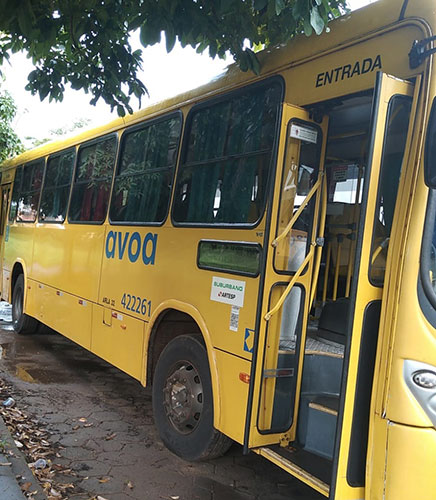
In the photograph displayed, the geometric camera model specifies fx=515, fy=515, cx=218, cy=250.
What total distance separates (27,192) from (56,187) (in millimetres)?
1504

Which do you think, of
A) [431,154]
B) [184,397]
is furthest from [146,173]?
[431,154]

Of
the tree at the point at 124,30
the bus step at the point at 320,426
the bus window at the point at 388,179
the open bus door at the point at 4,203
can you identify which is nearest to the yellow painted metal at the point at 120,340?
the bus step at the point at 320,426

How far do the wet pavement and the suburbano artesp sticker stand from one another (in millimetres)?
1491

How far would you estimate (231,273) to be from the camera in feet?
11.1

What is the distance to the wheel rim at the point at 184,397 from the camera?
378 centimetres

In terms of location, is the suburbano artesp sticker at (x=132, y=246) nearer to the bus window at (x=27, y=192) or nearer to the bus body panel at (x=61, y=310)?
the bus body panel at (x=61, y=310)

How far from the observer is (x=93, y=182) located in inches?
227

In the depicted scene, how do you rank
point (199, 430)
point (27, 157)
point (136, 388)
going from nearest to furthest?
point (199, 430), point (136, 388), point (27, 157)

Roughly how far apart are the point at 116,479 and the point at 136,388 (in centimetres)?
219

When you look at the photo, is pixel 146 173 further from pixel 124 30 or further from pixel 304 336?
pixel 304 336

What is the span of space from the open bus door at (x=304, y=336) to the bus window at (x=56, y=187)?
13.4 ft

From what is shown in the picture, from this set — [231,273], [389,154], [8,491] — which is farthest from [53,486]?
[389,154]

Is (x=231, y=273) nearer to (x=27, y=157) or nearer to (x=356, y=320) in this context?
(x=356, y=320)

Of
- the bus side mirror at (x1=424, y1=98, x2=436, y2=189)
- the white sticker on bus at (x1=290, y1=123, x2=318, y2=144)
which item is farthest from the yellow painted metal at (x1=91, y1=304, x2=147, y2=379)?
the bus side mirror at (x1=424, y1=98, x2=436, y2=189)
